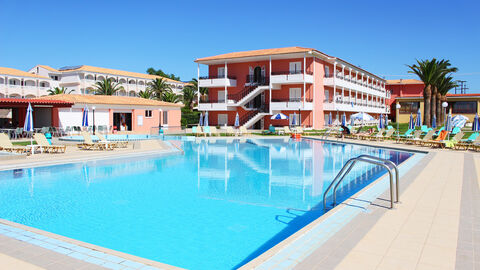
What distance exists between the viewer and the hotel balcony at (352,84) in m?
38.8

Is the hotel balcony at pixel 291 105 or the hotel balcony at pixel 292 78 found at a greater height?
the hotel balcony at pixel 292 78

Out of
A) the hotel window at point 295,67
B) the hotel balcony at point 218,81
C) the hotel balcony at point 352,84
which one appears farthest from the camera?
the hotel balcony at point 352,84

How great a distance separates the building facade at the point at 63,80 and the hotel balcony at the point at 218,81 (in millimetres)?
20944

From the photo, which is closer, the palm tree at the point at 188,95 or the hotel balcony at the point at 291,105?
the hotel balcony at the point at 291,105

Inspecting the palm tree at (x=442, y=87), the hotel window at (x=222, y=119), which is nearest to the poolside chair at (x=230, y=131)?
the hotel window at (x=222, y=119)

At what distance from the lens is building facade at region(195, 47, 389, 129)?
1410 inches

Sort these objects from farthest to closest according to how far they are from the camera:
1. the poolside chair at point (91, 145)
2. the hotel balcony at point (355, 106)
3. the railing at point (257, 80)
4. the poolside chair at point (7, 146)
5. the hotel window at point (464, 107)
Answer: the hotel window at point (464, 107) < the hotel balcony at point (355, 106) < the railing at point (257, 80) < the poolside chair at point (91, 145) < the poolside chair at point (7, 146)

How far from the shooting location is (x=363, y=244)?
14.9 ft

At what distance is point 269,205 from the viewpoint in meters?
8.38

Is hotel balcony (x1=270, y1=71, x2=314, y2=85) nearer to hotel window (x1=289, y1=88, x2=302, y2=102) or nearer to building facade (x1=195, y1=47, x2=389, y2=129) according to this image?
building facade (x1=195, y1=47, x2=389, y2=129)

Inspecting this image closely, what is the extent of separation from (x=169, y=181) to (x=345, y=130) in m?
19.7

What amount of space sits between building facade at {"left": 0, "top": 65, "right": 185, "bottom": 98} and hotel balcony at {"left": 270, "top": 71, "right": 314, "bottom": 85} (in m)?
29.3

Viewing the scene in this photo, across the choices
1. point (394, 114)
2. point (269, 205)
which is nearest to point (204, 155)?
point (269, 205)

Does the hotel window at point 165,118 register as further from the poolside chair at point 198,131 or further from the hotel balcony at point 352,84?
the hotel balcony at point 352,84
